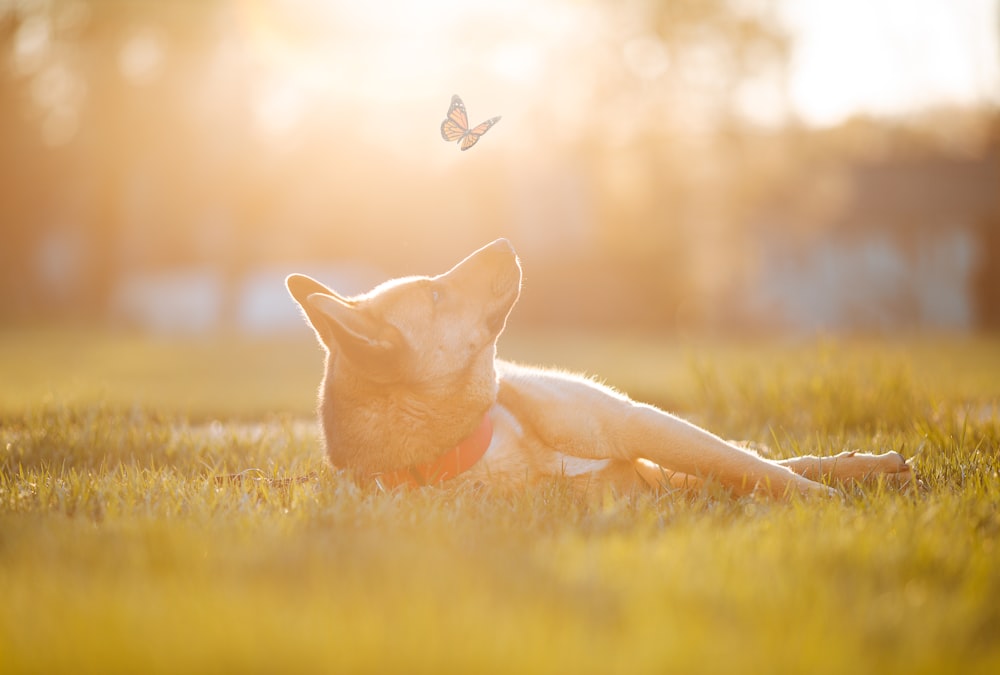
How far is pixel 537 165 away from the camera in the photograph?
28719 mm

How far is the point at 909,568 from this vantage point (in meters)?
2.76

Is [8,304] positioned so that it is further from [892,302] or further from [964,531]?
[964,531]

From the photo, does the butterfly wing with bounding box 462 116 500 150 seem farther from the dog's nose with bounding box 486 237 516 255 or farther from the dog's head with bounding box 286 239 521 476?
the dog's head with bounding box 286 239 521 476

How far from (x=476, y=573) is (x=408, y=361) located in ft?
5.98

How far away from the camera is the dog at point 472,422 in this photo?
423 cm

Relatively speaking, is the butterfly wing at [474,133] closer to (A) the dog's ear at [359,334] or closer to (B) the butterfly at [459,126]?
(B) the butterfly at [459,126]

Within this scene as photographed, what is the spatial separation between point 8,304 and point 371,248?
12654mm

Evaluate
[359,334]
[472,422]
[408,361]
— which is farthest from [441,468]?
[359,334]

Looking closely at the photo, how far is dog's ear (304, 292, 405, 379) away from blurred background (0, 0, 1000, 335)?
802 inches

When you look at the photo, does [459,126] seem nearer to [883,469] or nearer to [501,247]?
[501,247]

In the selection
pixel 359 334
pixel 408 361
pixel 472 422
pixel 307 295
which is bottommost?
pixel 472 422

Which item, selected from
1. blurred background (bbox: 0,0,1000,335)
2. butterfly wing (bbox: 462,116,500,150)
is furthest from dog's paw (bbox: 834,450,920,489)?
blurred background (bbox: 0,0,1000,335)

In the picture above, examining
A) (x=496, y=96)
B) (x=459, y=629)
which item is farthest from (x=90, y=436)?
(x=496, y=96)

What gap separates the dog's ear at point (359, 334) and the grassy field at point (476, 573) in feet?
1.86
